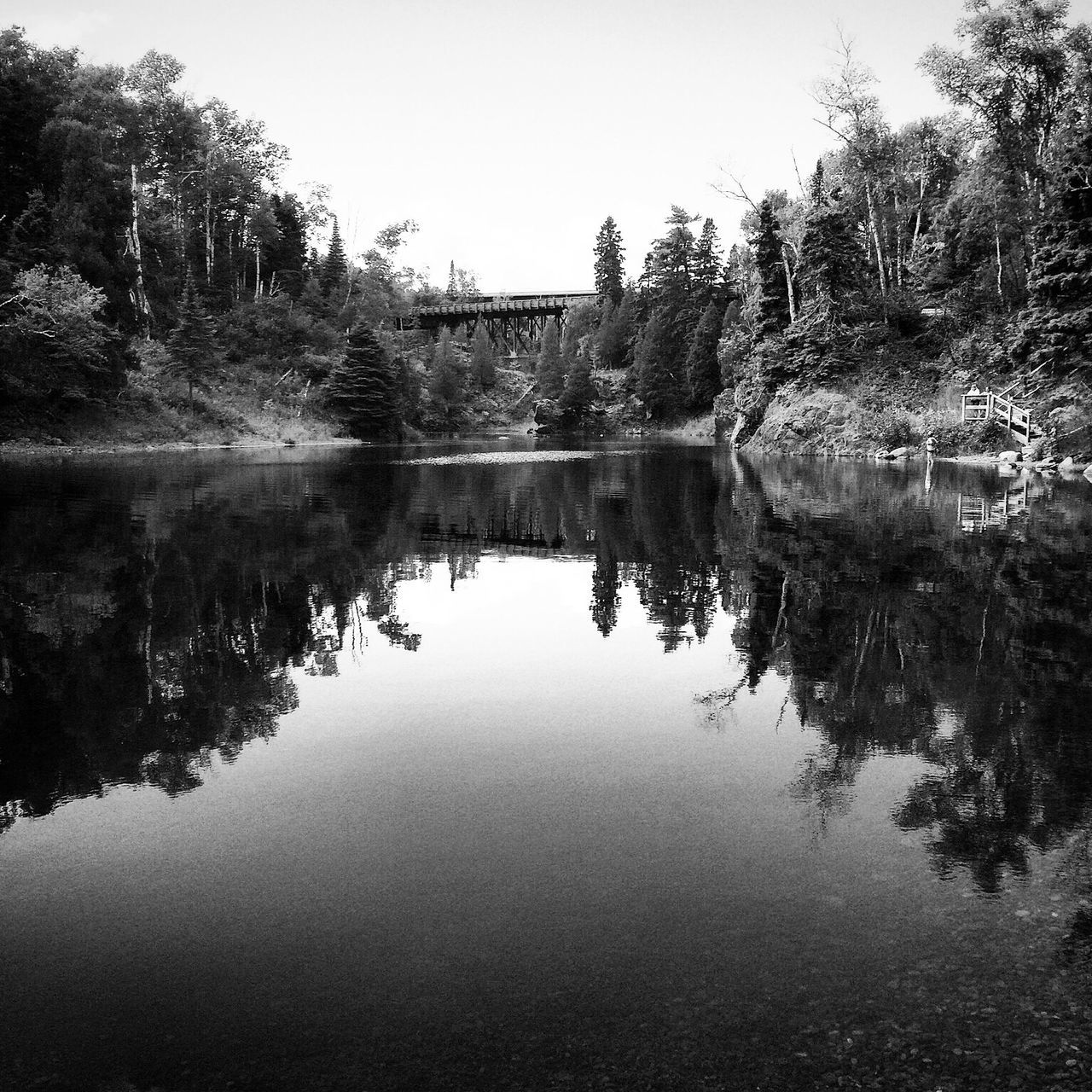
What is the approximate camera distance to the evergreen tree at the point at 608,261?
375 feet

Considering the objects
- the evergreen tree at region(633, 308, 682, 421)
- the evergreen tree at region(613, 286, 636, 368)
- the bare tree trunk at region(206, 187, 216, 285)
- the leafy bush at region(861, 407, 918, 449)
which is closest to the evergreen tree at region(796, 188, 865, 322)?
the leafy bush at region(861, 407, 918, 449)

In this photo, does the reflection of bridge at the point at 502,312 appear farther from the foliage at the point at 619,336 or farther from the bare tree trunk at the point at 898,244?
the bare tree trunk at the point at 898,244

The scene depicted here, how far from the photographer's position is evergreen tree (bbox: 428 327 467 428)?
9050 cm

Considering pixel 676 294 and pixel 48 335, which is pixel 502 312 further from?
pixel 48 335

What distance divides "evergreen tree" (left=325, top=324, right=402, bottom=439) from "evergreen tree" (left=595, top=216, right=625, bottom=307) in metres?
52.5

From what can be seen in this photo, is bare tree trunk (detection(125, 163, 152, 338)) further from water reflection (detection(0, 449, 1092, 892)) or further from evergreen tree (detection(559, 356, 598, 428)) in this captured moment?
evergreen tree (detection(559, 356, 598, 428))

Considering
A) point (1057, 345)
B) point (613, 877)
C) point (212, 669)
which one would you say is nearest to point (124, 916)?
point (613, 877)

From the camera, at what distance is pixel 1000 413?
38094 millimetres

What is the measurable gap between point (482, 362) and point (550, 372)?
1105 cm

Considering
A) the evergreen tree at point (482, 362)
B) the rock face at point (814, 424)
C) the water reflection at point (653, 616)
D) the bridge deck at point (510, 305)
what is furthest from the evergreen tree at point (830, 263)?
the bridge deck at point (510, 305)

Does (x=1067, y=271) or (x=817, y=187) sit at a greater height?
(x=817, y=187)

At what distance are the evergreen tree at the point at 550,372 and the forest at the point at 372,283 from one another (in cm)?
1772

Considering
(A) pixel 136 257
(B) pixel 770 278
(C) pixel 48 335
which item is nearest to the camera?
(C) pixel 48 335

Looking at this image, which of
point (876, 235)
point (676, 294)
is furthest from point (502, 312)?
point (876, 235)
